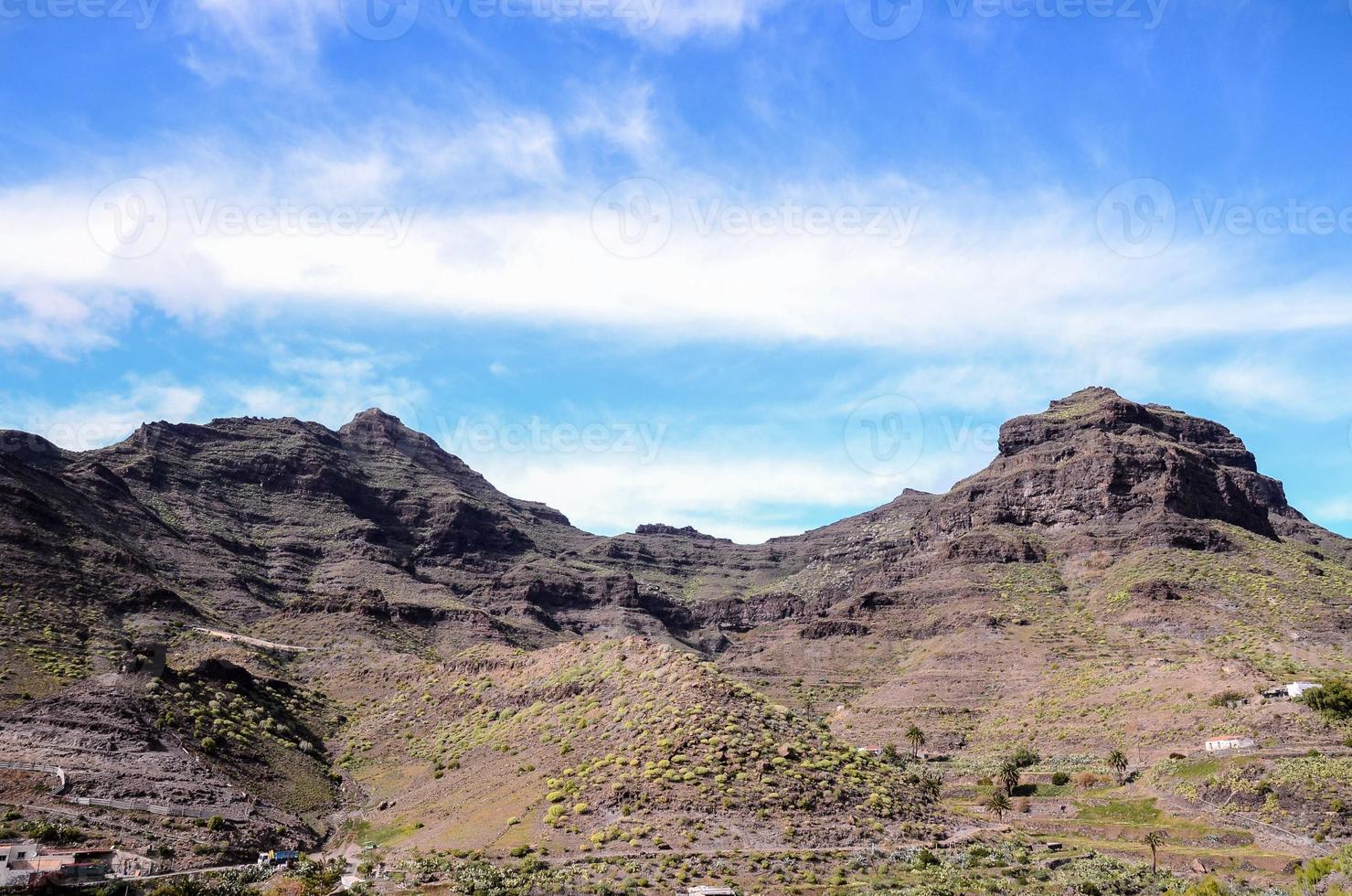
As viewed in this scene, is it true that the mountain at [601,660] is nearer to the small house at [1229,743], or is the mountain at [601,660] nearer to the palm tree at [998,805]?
the small house at [1229,743]

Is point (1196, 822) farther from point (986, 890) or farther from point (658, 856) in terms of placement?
point (658, 856)

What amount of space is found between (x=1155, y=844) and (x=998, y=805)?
45.9 feet

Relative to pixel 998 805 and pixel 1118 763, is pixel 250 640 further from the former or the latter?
pixel 1118 763

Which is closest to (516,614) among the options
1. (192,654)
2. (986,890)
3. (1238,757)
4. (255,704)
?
(192,654)

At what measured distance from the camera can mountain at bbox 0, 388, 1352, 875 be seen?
194ft

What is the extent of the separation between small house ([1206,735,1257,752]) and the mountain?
1.66 m

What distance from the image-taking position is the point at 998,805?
75375mm

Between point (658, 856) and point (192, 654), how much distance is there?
216ft

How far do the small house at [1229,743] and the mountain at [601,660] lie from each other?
166 cm

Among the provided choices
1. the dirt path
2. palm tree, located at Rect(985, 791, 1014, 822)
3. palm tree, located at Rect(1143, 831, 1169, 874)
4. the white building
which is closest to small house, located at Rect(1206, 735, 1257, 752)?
palm tree, located at Rect(1143, 831, 1169, 874)

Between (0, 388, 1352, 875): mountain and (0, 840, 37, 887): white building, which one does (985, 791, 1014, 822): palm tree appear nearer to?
(0, 388, 1352, 875): mountain

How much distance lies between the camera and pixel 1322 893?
127 feet

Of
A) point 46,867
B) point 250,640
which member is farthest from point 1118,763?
point 250,640

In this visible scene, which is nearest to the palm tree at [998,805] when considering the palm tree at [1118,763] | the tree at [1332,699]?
the palm tree at [1118,763]
